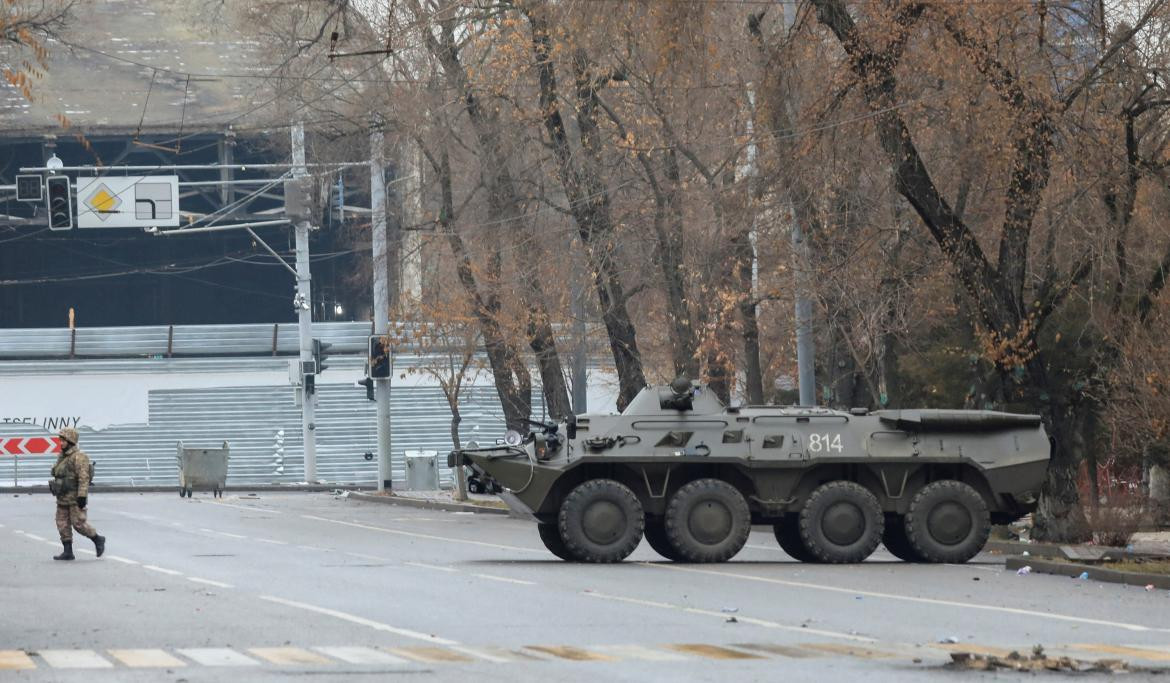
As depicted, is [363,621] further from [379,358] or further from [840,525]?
[379,358]

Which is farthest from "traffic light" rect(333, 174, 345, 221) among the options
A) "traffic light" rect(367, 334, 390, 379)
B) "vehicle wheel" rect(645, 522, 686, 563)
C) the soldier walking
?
"vehicle wheel" rect(645, 522, 686, 563)

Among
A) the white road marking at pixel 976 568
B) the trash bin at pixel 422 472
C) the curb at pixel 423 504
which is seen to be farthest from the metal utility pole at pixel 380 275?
the white road marking at pixel 976 568

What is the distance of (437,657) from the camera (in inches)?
465

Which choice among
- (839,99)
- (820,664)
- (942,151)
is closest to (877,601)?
(820,664)

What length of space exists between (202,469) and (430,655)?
36.9m

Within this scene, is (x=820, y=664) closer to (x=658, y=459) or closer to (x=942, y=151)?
(x=658, y=459)

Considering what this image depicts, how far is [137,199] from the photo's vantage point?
44.0 m

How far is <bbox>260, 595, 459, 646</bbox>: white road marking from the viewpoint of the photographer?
42.4 ft

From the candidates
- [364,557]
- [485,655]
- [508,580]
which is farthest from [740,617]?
[364,557]

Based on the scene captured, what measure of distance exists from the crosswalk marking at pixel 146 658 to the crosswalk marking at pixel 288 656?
21.2 inches

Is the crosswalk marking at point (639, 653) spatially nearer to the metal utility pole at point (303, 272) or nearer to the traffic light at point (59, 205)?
the traffic light at point (59, 205)

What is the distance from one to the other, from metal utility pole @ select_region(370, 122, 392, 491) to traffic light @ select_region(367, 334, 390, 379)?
6.4 inches

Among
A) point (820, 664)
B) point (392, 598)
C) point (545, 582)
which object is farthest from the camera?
point (545, 582)

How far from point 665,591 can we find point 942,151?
37.1 ft
